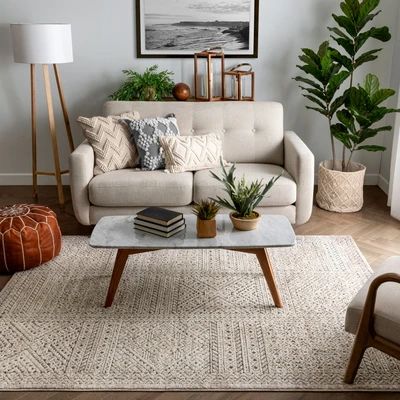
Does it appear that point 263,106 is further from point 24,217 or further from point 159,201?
point 24,217

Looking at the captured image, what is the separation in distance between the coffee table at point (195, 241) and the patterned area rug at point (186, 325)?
209 mm

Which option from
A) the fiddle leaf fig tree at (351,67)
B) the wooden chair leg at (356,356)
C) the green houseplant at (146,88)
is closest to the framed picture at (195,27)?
the green houseplant at (146,88)

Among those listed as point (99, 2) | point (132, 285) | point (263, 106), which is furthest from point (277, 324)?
point (99, 2)

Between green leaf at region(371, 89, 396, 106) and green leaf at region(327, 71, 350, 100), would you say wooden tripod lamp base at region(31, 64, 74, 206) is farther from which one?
green leaf at region(371, 89, 396, 106)

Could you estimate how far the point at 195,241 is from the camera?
2.95 meters

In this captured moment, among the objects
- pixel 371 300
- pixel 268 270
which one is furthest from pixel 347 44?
pixel 371 300

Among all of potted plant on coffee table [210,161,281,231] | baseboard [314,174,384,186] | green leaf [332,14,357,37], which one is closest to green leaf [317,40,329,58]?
green leaf [332,14,357,37]

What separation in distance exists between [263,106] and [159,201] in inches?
46.7

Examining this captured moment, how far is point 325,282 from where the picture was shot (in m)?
3.37

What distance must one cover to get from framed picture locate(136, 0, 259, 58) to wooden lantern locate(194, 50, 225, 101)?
0.11 m

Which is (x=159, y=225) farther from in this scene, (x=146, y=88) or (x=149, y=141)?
(x=146, y=88)

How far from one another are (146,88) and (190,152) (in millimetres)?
859

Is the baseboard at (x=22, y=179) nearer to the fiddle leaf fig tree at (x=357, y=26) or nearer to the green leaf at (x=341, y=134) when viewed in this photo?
the green leaf at (x=341, y=134)

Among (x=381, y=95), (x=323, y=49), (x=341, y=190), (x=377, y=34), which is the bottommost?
(x=341, y=190)
